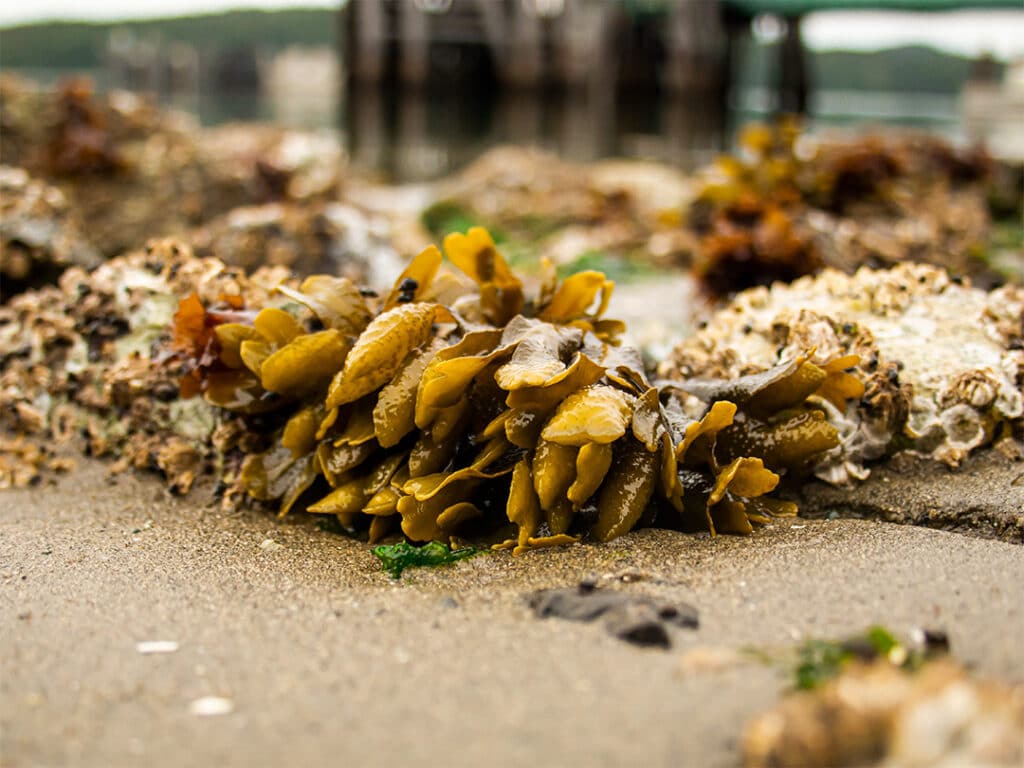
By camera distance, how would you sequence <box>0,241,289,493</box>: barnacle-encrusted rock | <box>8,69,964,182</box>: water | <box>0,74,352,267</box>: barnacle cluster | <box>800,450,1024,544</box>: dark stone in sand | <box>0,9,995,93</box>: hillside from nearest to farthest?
<box>800,450,1024,544</box>: dark stone in sand < <box>0,241,289,493</box>: barnacle-encrusted rock < <box>0,74,352,267</box>: barnacle cluster < <box>8,69,964,182</box>: water < <box>0,9,995,93</box>: hillside

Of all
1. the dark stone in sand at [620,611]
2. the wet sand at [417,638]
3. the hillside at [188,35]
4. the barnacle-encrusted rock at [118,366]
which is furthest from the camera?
the hillside at [188,35]

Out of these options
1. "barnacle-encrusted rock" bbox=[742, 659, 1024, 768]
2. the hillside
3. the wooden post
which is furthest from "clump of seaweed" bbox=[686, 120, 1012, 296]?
the hillside

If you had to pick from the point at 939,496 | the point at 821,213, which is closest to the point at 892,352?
the point at 939,496

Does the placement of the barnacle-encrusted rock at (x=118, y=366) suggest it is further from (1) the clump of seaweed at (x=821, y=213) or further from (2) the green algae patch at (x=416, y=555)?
(1) the clump of seaweed at (x=821, y=213)

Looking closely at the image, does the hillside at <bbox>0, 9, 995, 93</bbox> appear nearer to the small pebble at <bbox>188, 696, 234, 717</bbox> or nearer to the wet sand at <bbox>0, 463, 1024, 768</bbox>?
the wet sand at <bbox>0, 463, 1024, 768</bbox>

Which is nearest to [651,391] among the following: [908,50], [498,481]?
[498,481]

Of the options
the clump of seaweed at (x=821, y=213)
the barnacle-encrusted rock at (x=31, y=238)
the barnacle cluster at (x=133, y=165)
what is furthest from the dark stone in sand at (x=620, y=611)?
the barnacle cluster at (x=133, y=165)
